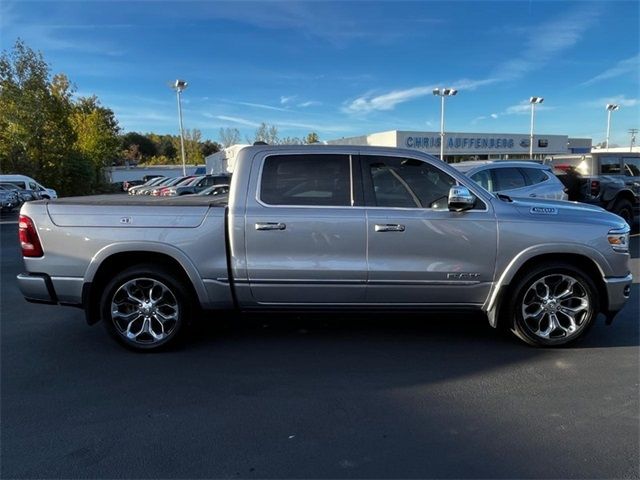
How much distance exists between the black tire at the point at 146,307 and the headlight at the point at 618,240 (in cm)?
395

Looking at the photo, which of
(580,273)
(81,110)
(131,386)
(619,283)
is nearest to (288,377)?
(131,386)

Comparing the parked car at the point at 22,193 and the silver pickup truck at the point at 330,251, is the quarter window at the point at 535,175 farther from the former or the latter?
the parked car at the point at 22,193

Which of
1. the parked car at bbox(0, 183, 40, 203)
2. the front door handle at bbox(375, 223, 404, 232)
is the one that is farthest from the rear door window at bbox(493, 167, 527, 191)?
the parked car at bbox(0, 183, 40, 203)

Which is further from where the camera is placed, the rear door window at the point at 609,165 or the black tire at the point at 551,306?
the rear door window at the point at 609,165

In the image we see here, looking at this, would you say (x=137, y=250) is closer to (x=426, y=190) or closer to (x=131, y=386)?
(x=131, y=386)

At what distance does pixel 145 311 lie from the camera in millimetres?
4293

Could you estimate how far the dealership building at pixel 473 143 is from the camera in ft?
134

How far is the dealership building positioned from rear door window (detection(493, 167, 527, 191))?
30677 mm

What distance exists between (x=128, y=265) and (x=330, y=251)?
193 cm

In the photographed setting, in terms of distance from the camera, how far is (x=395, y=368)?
3.97 meters

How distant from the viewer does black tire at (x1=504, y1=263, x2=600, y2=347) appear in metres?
4.23

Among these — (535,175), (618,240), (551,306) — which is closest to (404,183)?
(551,306)

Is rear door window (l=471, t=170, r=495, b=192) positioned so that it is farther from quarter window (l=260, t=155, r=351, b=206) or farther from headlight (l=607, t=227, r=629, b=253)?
quarter window (l=260, t=155, r=351, b=206)

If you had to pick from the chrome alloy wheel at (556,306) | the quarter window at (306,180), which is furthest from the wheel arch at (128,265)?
the chrome alloy wheel at (556,306)
